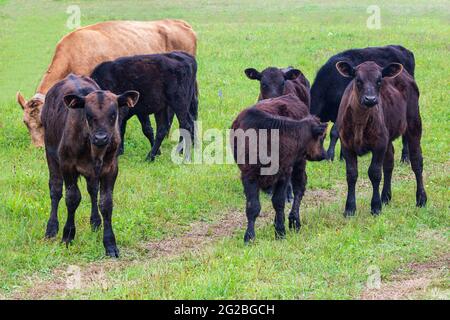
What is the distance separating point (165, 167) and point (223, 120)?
10.5ft

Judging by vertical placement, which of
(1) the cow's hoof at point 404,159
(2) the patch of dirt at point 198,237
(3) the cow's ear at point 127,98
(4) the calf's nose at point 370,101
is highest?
(3) the cow's ear at point 127,98

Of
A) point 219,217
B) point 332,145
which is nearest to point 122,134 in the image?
point 332,145

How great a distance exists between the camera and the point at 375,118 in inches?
410

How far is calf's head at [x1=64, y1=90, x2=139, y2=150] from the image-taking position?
8633 mm

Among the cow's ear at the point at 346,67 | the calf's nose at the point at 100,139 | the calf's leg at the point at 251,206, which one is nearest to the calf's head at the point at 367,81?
the cow's ear at the point at 346,67

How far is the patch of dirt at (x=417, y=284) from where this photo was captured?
287 inches

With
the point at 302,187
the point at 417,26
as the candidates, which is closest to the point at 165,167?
the point at 302,187

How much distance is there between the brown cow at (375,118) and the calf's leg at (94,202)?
122 inches

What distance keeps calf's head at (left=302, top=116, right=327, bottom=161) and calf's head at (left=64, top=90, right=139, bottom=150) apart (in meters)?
2.23

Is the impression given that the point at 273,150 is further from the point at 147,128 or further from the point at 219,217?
the point at 147,128

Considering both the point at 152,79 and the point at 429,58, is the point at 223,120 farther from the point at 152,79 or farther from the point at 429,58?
the point at 429,58

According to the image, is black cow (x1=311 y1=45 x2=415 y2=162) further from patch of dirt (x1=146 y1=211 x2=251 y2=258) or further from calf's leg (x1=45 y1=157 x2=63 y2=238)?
calf's leg (x1=45 y1=157 x2=63 y2=238)

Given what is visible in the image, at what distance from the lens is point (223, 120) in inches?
639

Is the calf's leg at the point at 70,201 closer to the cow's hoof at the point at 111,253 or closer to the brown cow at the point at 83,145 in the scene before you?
the brown cow at the point at 83,145
